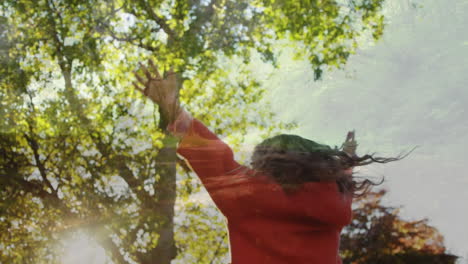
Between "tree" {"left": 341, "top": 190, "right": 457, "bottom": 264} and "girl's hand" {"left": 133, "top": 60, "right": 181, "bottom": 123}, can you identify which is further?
"tree" {"left": 341, "top": 190, "right": 457, "bottom": 264}

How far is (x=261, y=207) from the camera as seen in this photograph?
83 cm

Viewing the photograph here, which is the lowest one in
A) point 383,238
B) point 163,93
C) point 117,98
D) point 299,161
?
point 383,238

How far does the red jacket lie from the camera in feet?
2.72

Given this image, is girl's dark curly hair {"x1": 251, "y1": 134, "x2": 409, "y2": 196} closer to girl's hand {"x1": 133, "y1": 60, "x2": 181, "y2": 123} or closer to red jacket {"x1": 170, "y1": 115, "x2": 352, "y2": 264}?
red jacket {"x1": 170, "y1": 115, "x2": 352, "y2": 264}

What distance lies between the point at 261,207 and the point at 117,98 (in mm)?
1580

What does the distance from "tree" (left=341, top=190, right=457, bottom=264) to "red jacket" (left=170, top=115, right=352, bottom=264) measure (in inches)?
79.2

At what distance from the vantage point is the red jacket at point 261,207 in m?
0.83

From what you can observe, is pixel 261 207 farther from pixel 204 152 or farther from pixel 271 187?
pixel 204 152

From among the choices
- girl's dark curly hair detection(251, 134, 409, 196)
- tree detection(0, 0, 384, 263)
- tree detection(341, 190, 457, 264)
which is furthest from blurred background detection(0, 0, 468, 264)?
girl's dark curly hair detection(251, 134, 409, 196)

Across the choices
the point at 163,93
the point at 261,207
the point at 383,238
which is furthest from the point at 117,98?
the point at 383,238

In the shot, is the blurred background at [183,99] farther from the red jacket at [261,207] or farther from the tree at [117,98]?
the red jacket at [261,207]

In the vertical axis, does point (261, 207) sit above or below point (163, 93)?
below

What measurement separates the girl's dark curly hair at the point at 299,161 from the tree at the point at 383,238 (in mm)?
2006

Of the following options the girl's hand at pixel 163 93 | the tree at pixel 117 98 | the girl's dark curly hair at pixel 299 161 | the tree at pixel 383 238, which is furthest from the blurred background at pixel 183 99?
the girl's hand at pixel 163 93
